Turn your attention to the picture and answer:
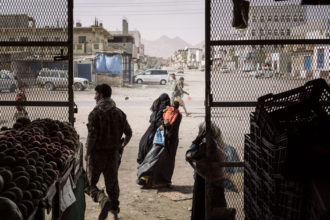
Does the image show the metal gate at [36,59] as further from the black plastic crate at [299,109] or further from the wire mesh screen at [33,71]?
the black plastic crate at [299,109]

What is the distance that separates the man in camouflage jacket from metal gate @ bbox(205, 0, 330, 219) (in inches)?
63.1

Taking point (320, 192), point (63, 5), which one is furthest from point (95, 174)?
point (320, 192)

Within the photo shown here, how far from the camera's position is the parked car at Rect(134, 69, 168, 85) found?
1576 inches

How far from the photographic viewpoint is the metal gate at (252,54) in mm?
3771

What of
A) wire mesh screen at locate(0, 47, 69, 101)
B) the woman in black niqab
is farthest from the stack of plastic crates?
the woman in black niqab

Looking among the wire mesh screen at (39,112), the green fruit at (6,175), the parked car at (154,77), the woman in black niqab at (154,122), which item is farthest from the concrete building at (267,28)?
the parked car at (154,77)

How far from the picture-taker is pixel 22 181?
8.75 ft

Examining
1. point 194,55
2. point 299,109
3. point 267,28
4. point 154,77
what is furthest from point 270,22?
point 194,55

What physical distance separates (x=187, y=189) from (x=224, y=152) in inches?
126

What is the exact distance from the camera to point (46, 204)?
2.56 m

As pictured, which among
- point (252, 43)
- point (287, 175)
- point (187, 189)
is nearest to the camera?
point (287, 175)

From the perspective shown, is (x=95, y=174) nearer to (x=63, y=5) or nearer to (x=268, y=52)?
(x=63, y=5)

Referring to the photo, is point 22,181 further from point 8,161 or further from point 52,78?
point 52,78

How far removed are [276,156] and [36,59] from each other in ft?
10.1
